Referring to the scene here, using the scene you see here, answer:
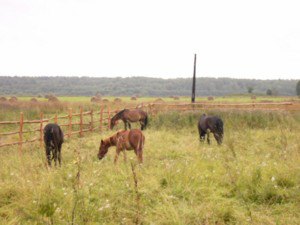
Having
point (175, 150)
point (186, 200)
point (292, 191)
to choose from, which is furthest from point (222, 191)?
point (175, 150)

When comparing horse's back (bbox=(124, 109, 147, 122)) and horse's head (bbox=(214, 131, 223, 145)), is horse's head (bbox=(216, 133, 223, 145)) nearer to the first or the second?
horse's head (bbox=(214, 131, 223, 145))

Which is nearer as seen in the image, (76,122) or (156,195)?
(156,195)

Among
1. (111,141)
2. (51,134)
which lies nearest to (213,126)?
(111,141)

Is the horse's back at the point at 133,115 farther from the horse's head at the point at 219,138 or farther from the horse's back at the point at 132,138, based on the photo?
the horse's back at the point at 132,138

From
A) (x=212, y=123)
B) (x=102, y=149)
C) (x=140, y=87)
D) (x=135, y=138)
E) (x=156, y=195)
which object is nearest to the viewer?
(x=156, y=195)

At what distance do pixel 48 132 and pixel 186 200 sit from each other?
14.4ft

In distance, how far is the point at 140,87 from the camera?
106 meters

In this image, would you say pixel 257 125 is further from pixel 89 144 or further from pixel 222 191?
pixel 222 191

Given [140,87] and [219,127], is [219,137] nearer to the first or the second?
[219,127]

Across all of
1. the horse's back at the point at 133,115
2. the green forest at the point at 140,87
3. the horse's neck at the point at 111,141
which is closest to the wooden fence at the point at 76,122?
the horse's back at the point at 133,115

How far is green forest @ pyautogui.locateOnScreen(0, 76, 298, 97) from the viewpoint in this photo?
94312 millimetres

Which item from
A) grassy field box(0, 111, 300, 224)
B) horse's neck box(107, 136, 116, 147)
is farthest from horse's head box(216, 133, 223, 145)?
horse's neck box(107, 136, 116, 147)

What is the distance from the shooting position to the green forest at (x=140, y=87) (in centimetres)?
9431

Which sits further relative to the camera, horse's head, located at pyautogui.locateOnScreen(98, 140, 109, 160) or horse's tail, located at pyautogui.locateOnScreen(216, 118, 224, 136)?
horse's tail, located at pyautogui.locateOnScreen(216, 118, 224, 136)
